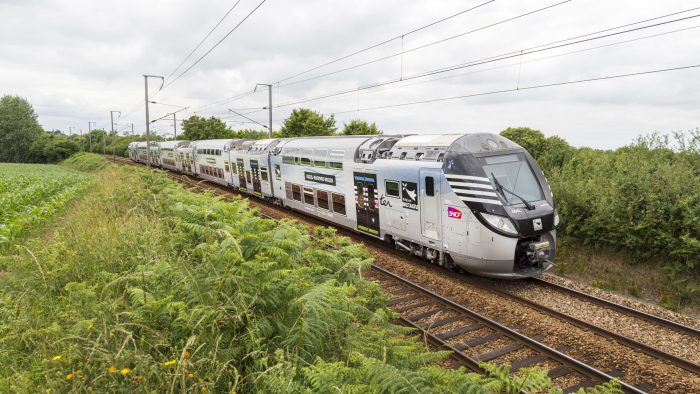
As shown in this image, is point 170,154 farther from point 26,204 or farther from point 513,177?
point 513,177

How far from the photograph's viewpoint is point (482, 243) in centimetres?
952

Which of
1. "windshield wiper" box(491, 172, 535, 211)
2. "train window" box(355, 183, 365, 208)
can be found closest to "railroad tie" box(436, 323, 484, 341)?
"windshield wiper" box(491, 172, 535, 211)

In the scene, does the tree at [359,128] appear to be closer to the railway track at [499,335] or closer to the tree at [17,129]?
the railway track at [499,335]

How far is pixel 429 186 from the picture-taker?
34.6 feet

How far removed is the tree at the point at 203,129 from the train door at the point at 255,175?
45.5 meters

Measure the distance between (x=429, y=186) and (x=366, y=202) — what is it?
10.6 feet

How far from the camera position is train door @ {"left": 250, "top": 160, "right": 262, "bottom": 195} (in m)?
23.0

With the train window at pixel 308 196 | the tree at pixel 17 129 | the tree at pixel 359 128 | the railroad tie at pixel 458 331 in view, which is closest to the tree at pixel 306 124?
the tree at pixel 359 128

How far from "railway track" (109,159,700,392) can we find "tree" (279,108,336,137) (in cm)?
3019

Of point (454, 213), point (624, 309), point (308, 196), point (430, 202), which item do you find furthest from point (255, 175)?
point (624, 309)

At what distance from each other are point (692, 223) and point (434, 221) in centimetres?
617

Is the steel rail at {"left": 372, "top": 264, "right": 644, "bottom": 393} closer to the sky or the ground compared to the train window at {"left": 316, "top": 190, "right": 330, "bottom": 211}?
closer to the ground

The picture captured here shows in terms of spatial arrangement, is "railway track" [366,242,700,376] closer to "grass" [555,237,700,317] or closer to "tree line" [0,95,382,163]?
"grass" [555,237,700,317]

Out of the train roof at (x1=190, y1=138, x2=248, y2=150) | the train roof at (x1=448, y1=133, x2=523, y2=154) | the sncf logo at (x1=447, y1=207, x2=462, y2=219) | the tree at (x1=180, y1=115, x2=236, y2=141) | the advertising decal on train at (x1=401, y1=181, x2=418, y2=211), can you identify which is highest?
the tree at (x1=180, y1=115, x2=236, y2=141)
